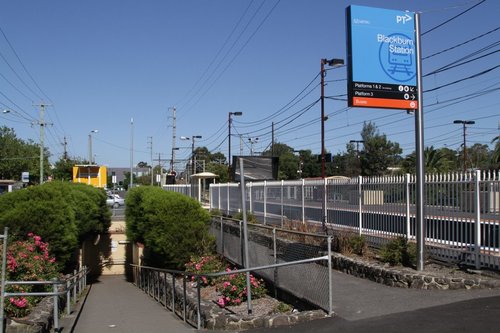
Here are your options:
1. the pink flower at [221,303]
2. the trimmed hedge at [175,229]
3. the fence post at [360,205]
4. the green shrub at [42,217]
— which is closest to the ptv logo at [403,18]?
the fence post at [360,205]

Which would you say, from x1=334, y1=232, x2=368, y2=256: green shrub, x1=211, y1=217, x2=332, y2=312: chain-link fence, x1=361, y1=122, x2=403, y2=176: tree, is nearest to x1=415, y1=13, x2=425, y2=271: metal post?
x1=211, y1=217, x2=332, y2=312: chain-link fence

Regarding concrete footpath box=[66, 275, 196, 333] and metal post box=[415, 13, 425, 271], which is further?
concrete footpath box=[66, 275, 196, 333]

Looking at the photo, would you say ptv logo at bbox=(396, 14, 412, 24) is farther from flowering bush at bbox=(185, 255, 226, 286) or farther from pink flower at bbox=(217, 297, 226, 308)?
flowering bush at bbox=(185, 255, 226, 286)

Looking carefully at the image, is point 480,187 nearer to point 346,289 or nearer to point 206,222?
point 346,289

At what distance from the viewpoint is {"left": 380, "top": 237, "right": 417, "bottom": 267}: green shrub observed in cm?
1120

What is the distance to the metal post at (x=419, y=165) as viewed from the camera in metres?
10.6

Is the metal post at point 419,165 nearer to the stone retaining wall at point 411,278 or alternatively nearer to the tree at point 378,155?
the stone retaining wall at point 411,278

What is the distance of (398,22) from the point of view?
37.9 feet

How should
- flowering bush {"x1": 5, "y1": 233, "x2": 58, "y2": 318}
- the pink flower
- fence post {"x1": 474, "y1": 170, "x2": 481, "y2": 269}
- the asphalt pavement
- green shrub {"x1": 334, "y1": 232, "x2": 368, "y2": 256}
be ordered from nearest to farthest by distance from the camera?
the asphalt pavement, flowering bush {"x1": 5, "y1": 233, "x2": 58, "y2": 318}, fence post {"x1": 474, "y1": 170, "x2": 481, "y2": 269}, the pink flower, green shrub {"x1": 334, "y1": 232, "x2": 368, "y2": 256}

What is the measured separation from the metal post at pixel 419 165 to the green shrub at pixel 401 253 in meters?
0.58

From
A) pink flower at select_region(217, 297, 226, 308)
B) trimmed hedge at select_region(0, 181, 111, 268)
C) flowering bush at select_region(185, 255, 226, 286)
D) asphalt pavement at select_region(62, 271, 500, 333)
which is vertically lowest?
pink flower at select_region(217, 297, 226, 308)

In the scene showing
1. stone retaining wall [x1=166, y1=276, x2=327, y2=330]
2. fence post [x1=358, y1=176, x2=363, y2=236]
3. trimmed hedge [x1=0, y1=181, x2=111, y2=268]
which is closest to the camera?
stone retaining wall [x1=166, y1=276, x2=327, y2=330]

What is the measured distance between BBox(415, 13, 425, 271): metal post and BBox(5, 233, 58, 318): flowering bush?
7425 mm

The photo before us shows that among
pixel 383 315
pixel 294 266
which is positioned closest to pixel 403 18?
pixel 294 266
